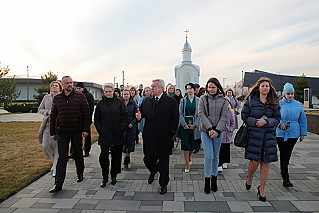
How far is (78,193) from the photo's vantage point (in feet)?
13.6

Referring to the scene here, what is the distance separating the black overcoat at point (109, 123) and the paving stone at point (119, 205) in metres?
1.13

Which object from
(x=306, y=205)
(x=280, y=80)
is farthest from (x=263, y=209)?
(x=280, y=80)

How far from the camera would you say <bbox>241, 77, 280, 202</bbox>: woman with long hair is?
378 cm

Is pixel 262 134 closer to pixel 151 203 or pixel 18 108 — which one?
pixel 151 203

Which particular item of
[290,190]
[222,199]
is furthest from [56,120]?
[290,190]

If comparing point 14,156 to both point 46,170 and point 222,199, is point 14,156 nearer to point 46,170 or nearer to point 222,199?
point 46,170

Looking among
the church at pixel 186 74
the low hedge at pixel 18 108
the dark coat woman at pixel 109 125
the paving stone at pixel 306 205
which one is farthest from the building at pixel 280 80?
the dark coat woman at pixel 109 125

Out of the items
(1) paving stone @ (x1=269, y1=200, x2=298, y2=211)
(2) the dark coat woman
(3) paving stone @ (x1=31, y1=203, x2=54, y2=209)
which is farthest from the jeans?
(3) paving stone @ (x1=31, y1=203, x2=54, y2=209)

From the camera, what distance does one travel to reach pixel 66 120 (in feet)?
14.5

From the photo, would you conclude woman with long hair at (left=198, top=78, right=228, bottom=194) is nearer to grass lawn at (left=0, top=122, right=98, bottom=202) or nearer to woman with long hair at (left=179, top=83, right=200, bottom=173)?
woman with long hair at (left=179, top=83, right=200, bottom=173)

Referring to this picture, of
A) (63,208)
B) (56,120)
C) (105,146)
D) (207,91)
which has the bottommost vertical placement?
(63,208)

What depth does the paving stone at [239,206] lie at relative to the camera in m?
3.46

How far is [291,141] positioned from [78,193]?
4.07m

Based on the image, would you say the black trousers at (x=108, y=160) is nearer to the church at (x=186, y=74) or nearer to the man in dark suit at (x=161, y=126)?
the man in dark suit at (x=161, y=126)
